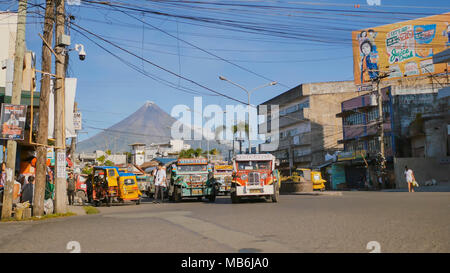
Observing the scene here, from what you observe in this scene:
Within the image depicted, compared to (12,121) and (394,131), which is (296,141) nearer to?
(394,131)

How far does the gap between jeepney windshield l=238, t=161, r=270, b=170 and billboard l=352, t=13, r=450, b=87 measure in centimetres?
3182

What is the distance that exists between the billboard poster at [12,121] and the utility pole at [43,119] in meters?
0.66

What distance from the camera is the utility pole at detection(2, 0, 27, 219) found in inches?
521

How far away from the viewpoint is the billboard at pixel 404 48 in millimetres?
49094

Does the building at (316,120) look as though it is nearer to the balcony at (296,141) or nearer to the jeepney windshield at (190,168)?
the balcony at (296,141)

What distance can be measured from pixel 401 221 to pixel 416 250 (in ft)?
11.8

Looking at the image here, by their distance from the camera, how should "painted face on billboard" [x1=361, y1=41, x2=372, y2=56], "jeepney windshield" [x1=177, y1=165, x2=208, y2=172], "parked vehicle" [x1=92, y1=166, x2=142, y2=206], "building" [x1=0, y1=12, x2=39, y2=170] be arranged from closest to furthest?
"building" [x1=0, y1=12, x2=39, y2=170] → "parked vehicle" [x1=92, y1=166, x2=142, y2=206] → "jeepney windshield" [x1=177, y1=165, x2=208, y2=172] → "painted face on billboard" [x1=361, y1=41, x2=372, y2=56]

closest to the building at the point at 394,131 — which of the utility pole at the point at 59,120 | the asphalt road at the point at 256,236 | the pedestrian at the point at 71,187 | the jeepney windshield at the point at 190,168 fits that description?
the jeepney windshield at the point at 190,168

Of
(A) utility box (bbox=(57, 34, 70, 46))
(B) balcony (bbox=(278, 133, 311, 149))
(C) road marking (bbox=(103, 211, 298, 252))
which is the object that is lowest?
(C) road marking (bbox=(103, 211, 298, 252))

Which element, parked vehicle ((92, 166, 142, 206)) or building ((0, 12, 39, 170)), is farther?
parked vehicle ((92, 166, 142, 206))

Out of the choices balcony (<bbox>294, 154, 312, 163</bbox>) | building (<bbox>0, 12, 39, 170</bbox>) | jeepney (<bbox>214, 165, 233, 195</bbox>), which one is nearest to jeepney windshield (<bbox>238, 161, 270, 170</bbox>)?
building (<bbox>0, 12, 39, 170</bbox>)

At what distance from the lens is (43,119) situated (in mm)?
13766

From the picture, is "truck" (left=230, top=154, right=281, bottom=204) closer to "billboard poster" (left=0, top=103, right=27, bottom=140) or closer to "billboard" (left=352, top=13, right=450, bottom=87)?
"billboard poster" (left=0, top=103, right=27, bottom=140)
